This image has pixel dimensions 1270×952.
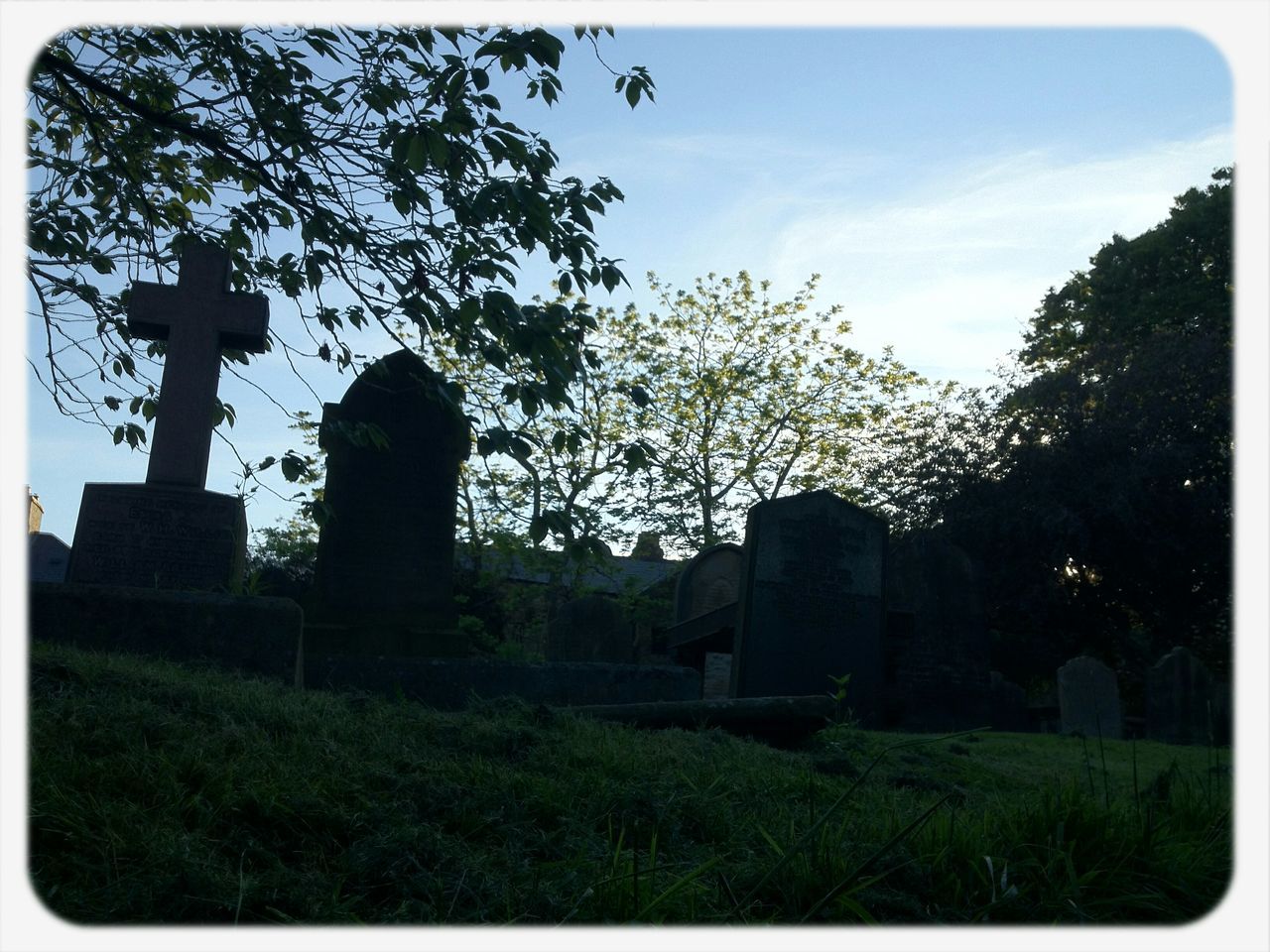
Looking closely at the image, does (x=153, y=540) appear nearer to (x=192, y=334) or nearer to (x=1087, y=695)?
(x=192, y=334)

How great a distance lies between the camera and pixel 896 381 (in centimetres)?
2709

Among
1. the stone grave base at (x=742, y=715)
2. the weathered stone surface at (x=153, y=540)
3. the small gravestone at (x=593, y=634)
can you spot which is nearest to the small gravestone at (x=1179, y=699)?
the small gravestone at (x=593, y=634)

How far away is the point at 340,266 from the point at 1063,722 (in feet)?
34.0

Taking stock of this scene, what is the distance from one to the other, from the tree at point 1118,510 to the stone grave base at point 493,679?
13077 mm

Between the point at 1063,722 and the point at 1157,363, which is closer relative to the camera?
the point at 1063,722

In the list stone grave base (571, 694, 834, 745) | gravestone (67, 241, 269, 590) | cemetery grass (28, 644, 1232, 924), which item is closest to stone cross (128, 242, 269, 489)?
gravestone (67, 241, 269, 590)

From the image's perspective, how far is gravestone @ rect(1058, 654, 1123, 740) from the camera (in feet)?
39.6

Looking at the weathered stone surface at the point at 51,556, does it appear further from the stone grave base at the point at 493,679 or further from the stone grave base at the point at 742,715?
the stone grave base at the point at 742,715

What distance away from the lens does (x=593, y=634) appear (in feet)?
38.4

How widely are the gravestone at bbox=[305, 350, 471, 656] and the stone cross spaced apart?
877mm

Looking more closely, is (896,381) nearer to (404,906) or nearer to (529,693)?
(529,693)

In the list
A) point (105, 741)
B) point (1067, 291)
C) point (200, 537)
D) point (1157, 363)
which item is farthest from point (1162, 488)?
point (105, 741)

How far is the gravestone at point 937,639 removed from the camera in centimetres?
1268

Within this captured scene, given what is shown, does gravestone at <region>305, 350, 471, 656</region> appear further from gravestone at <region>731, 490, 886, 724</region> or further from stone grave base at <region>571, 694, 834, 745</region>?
gravestone at <region>731, 490, 886, 724</region>
